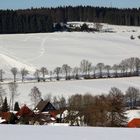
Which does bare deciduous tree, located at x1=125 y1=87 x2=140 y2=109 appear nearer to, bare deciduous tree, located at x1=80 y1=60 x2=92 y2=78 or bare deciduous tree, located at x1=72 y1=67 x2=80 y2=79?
bare deciduous tree, located at x1=72 y1=67 x2=80 y2=79

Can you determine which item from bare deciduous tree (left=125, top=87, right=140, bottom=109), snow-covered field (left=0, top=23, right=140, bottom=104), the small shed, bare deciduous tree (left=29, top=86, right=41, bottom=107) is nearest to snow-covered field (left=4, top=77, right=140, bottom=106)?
snow-covered field (left=0, top=23, right=140, bottom=104)

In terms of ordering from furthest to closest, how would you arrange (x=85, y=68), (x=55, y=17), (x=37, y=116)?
(x=55, y=17), (x=85, y=68), (x=37, y=116)

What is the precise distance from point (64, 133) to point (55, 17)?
120426 millimetres

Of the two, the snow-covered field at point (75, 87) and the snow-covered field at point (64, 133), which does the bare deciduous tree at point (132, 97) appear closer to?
the snow-covered field at point (75, 87)

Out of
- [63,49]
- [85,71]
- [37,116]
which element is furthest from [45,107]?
[63,49]

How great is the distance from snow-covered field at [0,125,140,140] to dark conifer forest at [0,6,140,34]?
9393 centimetres

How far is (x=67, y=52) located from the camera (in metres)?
74.8

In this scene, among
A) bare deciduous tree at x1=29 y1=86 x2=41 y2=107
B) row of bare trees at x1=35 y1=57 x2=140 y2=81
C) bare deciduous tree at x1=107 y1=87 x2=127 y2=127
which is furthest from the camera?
row of bare trees at x1=35 y1=57 x2=140 y2=81

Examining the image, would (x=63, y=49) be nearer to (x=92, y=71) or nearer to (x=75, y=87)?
(x=92, y=71)

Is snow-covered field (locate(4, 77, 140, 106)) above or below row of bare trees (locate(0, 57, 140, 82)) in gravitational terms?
below

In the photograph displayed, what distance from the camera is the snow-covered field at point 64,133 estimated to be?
15.0ft

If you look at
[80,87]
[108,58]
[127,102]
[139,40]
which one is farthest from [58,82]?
[139,40]

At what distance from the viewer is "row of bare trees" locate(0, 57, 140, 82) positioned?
177 feet

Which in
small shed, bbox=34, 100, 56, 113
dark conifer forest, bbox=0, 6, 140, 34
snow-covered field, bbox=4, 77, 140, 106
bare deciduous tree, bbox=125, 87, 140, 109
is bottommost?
small shed, bbox=34, 100, 56, 113
